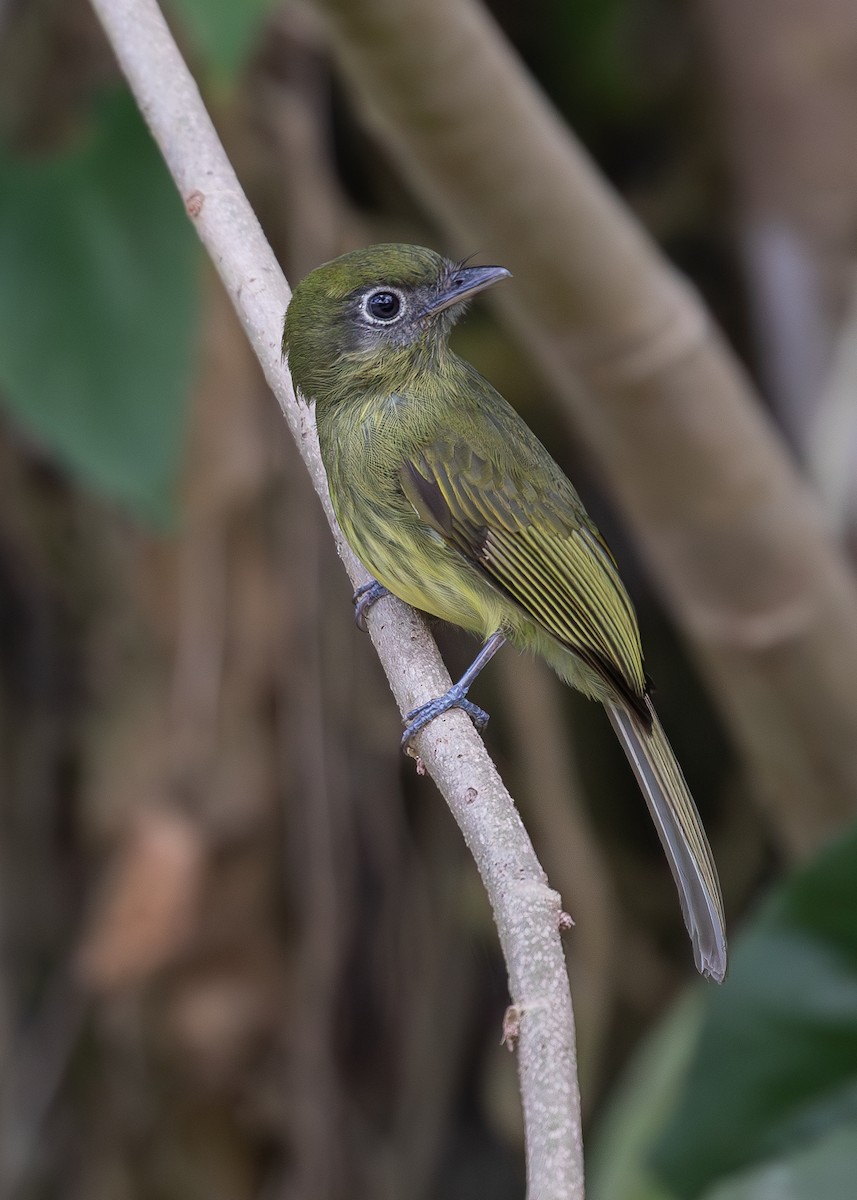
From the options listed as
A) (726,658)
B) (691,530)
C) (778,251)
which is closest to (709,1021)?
(726,658)

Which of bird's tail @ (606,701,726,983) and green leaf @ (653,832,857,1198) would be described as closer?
bird's tail @ (606,701,726,983)

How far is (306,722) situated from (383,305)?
142 centimetres

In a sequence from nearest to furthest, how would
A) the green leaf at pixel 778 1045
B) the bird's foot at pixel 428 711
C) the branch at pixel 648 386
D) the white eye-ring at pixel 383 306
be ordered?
the bird's foot at pixel 428 711
the white eye-ring at pixel 383 306
the branch at pixel 648 386
the green leaf at pixel 778 1045

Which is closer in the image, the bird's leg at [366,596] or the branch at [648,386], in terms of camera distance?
the bird's leg at [366,596]

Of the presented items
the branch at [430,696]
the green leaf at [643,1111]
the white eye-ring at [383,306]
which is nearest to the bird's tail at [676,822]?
the branch at [430,696]

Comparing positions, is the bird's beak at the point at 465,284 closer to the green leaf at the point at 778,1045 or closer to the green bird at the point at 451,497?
the green bird at the point at 451,497

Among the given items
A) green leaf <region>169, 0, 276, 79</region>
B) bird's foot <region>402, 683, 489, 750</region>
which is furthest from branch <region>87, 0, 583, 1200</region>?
green leaf <region>169, 0, 276, 79</region>

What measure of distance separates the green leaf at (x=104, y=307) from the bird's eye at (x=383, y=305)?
738mm

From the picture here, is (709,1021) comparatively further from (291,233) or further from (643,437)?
(291,233)

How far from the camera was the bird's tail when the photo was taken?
156 centimetres

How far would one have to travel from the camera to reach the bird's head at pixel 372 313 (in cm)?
177

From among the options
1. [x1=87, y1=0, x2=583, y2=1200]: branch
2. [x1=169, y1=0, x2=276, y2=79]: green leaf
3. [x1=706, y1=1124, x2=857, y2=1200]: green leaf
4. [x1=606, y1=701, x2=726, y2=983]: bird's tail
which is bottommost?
[x1=706, y1=1124, x2=857, y2=1200]: green leaf

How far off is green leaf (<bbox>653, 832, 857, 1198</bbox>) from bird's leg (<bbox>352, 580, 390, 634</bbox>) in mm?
725

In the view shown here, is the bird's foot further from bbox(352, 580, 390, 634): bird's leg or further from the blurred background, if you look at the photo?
the blurred background
